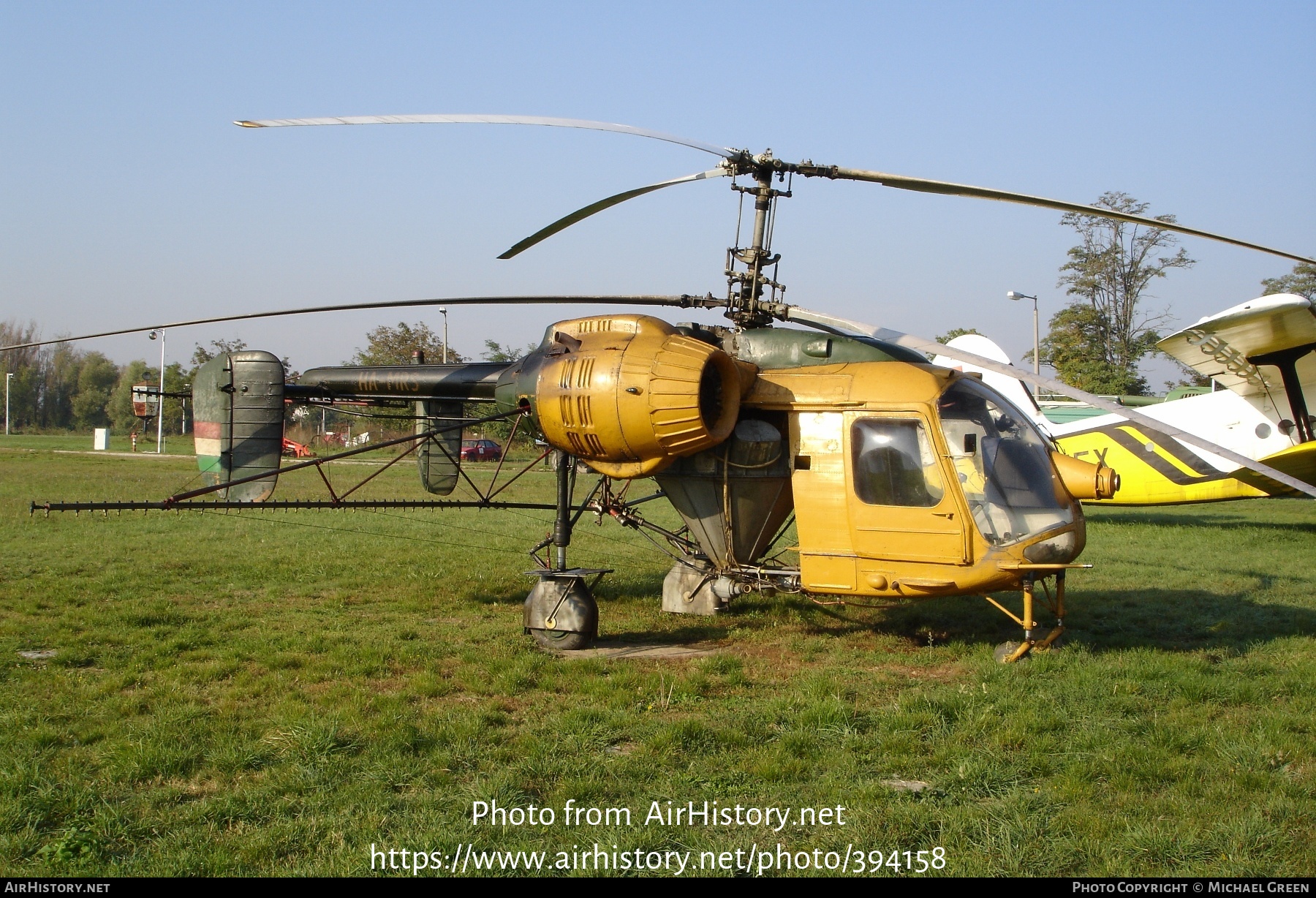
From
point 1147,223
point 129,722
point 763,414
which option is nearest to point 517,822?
point 129,722

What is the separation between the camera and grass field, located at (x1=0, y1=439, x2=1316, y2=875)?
440 centimetres

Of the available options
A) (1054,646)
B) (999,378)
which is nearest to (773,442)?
(1054,646)

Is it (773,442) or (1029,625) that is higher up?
(773,442)

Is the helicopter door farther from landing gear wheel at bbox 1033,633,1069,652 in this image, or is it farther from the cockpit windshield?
landing gear wheel at bbox 1033,633,1069,652

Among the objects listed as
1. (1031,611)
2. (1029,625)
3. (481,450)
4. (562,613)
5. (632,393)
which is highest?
(632,393)

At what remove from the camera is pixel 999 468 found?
741 centimetres

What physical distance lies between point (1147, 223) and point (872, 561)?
10.2 feet

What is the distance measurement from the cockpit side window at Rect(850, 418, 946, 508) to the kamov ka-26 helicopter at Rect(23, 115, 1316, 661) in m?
0.01

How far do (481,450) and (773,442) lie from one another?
34872 mm

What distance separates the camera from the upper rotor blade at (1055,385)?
5664mm

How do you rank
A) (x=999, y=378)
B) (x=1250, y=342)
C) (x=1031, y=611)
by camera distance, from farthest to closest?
(x=999, y=378) < (x=1250, y=342) < (x=1031, y=611)

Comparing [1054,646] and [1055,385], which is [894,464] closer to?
[1055,385]

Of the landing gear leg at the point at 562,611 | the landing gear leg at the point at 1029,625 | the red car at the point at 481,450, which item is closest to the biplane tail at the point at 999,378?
the landing gear leg at the point at 1029,625

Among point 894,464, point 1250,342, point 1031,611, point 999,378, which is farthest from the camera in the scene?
point 999,378
